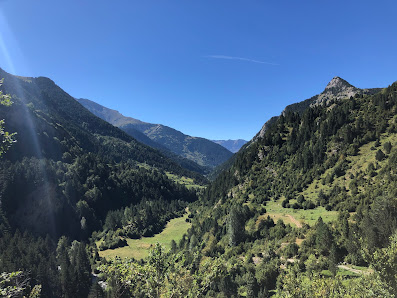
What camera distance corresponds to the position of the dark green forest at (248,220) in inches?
882

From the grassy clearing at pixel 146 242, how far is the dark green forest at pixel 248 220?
20.6ft

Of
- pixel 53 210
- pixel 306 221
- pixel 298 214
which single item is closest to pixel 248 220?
pixel 298 214

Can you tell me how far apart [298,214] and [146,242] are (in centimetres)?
9792

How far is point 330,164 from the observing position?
89.2m

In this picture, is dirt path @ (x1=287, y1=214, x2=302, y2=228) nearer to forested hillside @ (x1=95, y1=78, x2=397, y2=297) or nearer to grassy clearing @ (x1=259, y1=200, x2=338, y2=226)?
grassy clearing @ (x1=259, y1=200, x2=338, y2=226)

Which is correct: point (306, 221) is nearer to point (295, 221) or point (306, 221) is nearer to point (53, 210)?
point (295, 221)

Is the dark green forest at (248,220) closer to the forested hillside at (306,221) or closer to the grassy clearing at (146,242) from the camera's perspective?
the forested hillside at (306,221)

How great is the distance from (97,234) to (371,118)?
175 m

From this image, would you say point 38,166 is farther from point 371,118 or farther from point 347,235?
point 371,118

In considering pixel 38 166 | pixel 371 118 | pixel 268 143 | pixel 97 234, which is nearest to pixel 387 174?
pixel 371 118

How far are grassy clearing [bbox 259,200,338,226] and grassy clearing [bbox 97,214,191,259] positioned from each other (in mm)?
55714

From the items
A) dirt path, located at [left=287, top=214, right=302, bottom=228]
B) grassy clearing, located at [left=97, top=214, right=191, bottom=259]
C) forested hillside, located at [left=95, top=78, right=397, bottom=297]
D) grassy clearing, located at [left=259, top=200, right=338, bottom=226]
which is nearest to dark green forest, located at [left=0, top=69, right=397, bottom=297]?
forested hillside, located at [left=95, top=78, right=397, bottom=297]

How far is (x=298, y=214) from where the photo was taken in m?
75.1

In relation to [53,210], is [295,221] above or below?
above
